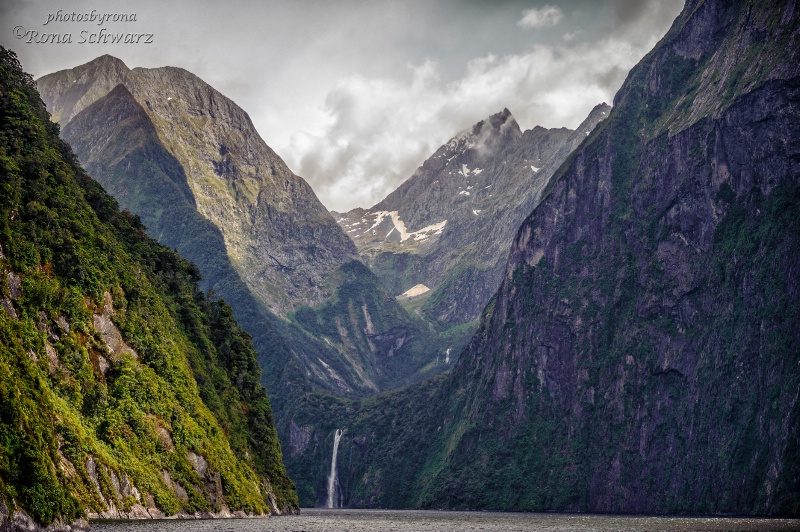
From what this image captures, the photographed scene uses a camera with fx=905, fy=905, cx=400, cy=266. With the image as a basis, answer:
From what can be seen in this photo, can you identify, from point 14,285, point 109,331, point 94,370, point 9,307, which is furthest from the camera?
point 109,331

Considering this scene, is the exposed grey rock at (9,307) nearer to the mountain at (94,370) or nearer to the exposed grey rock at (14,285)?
the mountain at (94,370)

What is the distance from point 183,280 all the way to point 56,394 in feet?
243

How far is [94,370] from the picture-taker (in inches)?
4358

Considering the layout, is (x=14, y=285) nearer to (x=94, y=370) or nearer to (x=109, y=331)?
(x=94, y=370)

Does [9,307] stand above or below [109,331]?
above

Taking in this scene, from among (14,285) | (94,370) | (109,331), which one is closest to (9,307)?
(14,285)

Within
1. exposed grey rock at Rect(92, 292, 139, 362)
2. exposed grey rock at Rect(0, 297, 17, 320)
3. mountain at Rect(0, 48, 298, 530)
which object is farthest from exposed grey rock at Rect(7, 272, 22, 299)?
exposed grey rock at Rect(92, 292, 139, 362)

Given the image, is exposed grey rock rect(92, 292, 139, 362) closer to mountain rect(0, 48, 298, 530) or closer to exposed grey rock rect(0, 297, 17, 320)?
mountain rect(0, 48, 298, 530)

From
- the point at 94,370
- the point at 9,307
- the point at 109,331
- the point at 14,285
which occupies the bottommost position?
the point at 94,370

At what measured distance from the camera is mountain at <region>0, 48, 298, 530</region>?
237 ft

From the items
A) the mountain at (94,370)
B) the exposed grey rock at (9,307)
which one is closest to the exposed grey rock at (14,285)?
the mountain at (94,370)

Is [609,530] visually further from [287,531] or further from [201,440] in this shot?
[201,440]

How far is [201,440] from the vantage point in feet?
434

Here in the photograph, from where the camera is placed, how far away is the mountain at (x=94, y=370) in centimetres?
7231
